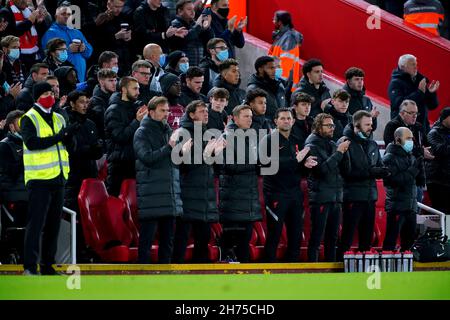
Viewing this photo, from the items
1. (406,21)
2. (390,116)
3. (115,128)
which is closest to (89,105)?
(115,128)

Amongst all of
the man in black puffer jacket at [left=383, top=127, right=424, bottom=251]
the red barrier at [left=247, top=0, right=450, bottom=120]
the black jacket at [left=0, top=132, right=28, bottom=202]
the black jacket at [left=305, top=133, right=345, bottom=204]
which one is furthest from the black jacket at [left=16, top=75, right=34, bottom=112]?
the red barrier at [left=247, top=0, right=450, bottom=120]

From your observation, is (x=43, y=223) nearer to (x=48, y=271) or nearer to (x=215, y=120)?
(x=48, y=271)

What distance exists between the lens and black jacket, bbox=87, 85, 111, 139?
15.0 m

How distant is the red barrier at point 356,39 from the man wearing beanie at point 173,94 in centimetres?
524

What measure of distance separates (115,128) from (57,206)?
5.26 feet

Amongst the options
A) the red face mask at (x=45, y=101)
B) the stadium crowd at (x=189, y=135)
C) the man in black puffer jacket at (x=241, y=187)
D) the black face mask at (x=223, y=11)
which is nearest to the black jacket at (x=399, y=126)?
the stadium crowd at (x=189, y=135)

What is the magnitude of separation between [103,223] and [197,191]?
1026mm

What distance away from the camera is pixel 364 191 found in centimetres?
1530

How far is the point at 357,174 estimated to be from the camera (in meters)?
15.3

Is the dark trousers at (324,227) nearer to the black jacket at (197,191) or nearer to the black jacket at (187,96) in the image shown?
the black jacket at (197,191)

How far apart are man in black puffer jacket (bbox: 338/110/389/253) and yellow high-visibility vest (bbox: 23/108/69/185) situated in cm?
367

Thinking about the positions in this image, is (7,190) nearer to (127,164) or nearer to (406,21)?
(127,164)

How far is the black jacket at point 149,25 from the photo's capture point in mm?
17281

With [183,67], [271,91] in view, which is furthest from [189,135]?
[271,91]
